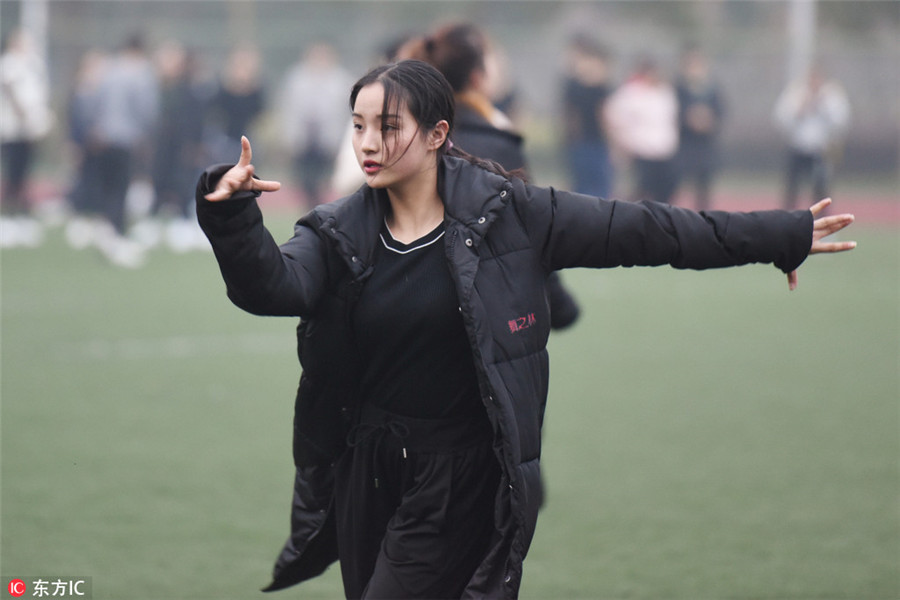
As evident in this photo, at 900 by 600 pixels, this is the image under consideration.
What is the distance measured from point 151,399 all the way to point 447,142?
4613 mm

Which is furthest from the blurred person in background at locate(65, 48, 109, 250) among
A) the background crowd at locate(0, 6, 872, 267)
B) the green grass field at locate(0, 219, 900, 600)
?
the green grass field at locate(0, 219, 900, 600)

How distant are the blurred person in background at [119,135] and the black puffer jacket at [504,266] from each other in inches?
415

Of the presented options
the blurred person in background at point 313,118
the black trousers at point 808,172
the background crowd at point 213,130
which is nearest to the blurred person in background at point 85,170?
the background crowd at point 213,130

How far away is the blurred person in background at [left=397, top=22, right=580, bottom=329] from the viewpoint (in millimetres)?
4949

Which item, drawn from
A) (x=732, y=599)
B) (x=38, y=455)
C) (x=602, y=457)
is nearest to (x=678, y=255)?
(x=732, y=599)

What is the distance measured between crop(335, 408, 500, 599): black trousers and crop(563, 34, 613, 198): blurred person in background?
12902mm

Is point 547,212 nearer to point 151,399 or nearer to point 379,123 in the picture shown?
point 379,123

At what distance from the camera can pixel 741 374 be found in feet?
27.2

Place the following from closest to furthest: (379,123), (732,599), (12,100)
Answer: (379,123) → (732,599) → (12,100)

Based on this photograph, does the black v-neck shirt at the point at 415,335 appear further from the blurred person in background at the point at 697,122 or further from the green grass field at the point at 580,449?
the blurred person in background at the point at 697,122

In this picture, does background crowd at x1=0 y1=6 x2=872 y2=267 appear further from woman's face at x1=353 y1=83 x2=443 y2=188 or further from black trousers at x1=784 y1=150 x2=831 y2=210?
woman's face at x1=353 y1=83 x2=443 y2=188

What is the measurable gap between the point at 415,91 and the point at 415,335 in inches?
24.1

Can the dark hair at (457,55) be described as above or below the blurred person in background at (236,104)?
below

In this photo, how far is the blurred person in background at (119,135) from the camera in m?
13.6
